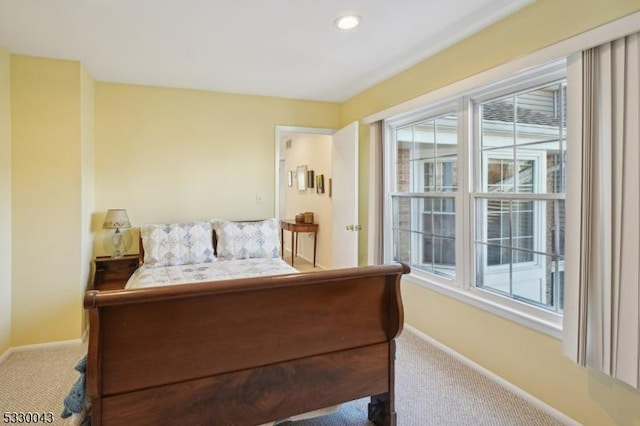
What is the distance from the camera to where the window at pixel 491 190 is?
2164 mm

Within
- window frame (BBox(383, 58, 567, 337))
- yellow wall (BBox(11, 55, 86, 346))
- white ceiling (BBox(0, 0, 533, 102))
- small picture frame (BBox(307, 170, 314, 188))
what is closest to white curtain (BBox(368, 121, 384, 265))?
window frame (BBox(383, 58, 567, 337))

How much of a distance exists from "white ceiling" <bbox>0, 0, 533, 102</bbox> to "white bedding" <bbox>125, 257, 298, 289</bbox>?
1.77 meters

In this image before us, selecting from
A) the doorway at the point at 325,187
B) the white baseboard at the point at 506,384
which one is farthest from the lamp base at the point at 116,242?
the white baseboard at the point at 506,384

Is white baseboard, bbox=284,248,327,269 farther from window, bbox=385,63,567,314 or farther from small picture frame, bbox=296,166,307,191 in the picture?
window, bbox=385,63,567,314

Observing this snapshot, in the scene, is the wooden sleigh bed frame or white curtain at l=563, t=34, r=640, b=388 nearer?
the wooden sleigh bed frame

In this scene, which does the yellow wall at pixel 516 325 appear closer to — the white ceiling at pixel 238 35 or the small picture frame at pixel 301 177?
the white ceiling at pixel 238 35

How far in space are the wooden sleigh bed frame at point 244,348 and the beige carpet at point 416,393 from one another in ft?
0.92

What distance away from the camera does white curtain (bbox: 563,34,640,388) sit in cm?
163

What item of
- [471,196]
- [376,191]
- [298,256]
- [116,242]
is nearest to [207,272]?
[116,242]

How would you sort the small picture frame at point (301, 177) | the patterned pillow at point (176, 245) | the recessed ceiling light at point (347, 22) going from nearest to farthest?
the recessed ceiling light at point (347, 22)
the patterned pillow at point (176, 245)
the small picture frame at point (301, 177)

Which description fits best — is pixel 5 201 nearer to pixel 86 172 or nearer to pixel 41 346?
pixel 86 172

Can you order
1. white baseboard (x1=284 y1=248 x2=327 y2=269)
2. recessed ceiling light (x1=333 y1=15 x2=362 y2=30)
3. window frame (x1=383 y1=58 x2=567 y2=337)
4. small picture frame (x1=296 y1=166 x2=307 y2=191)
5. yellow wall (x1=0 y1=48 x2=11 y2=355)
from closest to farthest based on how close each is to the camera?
1. window frame (x1=383 y1=58 x2=567 y2=337)
2. recessed ceiling light (x1=333 y1=15 x2=362 y2=30)
3. yellow wall (x1=0 y1=48 x2=11 y2=355)
4. white baseboard (x1=284 y1=248 x2=327 y2=269)
5. small picture frame (x1=296 y1=166 x2=307 y2=191)

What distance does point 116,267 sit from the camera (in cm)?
351

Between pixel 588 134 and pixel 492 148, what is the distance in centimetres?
82
